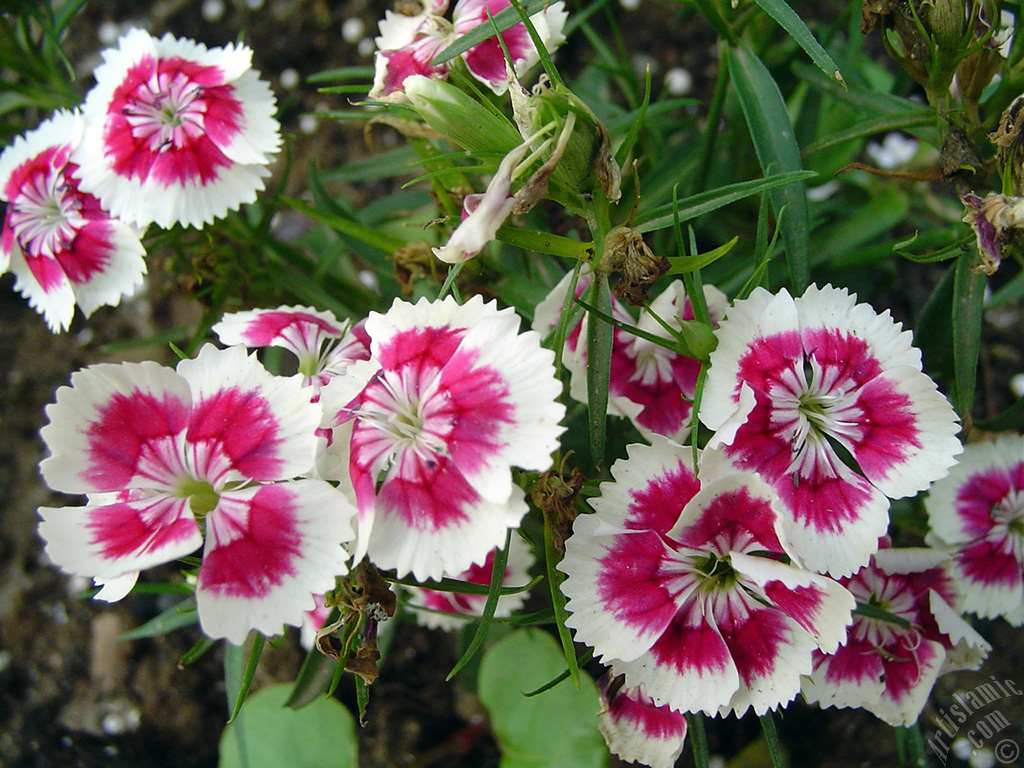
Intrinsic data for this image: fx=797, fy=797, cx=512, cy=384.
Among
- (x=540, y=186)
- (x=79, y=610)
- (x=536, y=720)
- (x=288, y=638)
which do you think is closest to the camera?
(x=540, y=186)

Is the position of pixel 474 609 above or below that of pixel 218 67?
below

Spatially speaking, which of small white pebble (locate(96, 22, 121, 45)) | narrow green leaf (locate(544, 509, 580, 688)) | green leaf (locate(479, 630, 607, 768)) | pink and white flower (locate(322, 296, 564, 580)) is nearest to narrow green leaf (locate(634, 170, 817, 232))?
pink and white flower (locate(322, 296, 564, 580))

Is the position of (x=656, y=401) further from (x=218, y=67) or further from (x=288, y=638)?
(x=288, y=638)

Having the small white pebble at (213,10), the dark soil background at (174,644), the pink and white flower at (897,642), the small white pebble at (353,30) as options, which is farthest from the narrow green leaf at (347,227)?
the small white pebble at (213,10)

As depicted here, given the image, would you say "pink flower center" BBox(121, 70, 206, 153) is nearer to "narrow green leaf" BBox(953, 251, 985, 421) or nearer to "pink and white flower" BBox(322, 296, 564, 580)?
"pink and white flower" BBox(322, 296, 564, 580)

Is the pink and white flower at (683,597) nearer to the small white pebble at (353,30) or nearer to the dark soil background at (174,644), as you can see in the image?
the dark soil background at (174,644)

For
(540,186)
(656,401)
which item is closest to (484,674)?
(656,401)

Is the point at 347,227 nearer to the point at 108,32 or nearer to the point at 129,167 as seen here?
the point at 129,167
